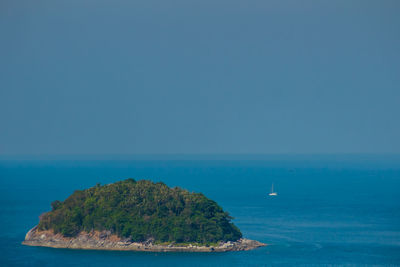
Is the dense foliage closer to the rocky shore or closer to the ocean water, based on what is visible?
the rocky shore

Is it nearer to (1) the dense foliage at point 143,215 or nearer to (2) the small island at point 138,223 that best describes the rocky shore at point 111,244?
(2) the small island at point 138,223

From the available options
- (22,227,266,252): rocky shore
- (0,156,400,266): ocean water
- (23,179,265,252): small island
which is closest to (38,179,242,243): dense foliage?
(23,179,265,252): small island

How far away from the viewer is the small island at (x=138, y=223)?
265 feet

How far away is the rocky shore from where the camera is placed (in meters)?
80.1

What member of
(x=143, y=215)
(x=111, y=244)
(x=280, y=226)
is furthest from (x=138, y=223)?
(x=280, y=226)

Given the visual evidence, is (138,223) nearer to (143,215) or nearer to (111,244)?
(143,215)

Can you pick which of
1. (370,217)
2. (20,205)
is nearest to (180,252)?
(370,217)

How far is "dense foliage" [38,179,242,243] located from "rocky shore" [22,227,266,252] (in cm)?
63

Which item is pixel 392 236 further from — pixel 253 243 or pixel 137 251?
pixel 137 251

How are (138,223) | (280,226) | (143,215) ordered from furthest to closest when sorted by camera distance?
(280,226) < (143,215) < (138,223)

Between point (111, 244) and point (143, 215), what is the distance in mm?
4801

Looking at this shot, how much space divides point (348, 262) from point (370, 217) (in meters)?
36.8

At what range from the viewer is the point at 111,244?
8138cm

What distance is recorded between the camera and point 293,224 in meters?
105
